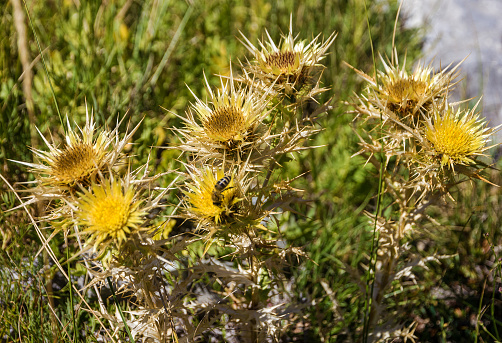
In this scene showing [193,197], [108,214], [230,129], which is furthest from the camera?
[230,129]

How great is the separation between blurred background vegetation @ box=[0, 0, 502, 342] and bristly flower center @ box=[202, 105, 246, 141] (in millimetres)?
453

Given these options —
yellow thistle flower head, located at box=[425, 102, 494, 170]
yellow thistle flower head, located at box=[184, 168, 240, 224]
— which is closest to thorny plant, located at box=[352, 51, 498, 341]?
yellow thistle flower head, located at box=[425, 102, 494, 170]

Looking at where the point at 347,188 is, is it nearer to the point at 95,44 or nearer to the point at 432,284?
the point at 432,284

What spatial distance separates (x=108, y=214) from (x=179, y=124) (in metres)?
1.48

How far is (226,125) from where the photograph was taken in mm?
1411

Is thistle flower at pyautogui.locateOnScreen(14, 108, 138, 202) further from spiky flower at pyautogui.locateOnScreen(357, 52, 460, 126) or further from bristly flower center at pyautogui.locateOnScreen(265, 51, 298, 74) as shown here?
spiky flower at pyautogui.locateOnScreen(357, 52, 460, 126)

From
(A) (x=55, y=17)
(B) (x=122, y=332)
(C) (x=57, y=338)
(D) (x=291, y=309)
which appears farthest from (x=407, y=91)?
(A) (x=55, y=17)

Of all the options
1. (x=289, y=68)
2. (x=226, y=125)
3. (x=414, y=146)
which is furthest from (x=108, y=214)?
(x=414, y=146)

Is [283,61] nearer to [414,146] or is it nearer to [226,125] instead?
[226,125]

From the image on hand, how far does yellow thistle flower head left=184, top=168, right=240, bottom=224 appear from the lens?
1.25 m

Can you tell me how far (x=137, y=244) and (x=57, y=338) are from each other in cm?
74

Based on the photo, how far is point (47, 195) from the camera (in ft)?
4.25

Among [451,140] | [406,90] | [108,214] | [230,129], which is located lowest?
[108,214]

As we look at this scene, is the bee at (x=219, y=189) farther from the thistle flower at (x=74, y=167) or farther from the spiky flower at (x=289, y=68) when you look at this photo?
the spiky flower at (x=289, y=68)
